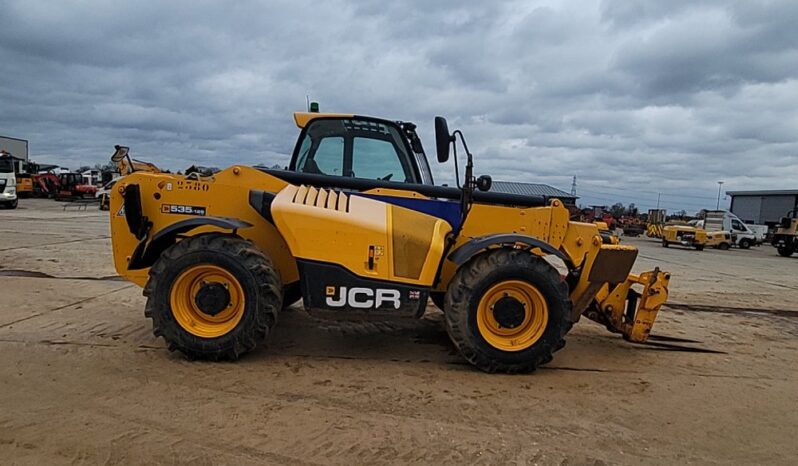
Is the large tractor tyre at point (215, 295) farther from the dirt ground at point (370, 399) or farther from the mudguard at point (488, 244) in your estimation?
the mudguard at point (488, 244)

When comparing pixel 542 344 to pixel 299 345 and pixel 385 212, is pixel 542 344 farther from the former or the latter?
pixel 299 345

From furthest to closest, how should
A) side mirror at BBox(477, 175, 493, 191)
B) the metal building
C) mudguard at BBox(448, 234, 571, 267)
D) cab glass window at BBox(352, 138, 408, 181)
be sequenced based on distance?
the metal building → cab glass window at BBox(352, 138, 408, 181) → side mirror at BBox(477, 175, 493, 191) → mudguard at BBox(448, 234, 571, 267)

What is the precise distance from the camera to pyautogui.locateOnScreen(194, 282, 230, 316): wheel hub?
467cm

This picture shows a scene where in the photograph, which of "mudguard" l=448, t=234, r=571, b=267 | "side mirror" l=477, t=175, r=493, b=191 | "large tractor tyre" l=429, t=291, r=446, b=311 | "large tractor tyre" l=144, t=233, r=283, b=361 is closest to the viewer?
"large tractor tyre" l=144, t=233, r=283, b=361

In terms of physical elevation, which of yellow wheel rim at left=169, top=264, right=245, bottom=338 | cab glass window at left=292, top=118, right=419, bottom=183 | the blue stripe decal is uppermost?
cab glass window at left=292, top=118, right=419, bottom=183

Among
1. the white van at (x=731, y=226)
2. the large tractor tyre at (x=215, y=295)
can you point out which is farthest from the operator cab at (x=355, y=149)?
the white van at (x=731, y=226)

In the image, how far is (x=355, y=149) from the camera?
5.73m

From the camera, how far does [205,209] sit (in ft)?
17.0

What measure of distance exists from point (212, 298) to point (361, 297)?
1240mm

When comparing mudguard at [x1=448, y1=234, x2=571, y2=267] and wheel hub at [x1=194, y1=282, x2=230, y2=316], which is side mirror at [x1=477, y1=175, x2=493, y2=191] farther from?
wheel hub at [x1=194, y1=282, x2=230, y2=316]

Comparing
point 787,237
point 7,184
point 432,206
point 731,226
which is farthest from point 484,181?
point 731,226

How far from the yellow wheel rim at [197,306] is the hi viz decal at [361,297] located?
2.43 feet

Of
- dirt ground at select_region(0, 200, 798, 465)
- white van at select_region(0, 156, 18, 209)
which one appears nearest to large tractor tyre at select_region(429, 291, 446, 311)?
dirt ground at select_region(0, 200, 798, 465)

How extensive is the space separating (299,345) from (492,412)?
217cm
